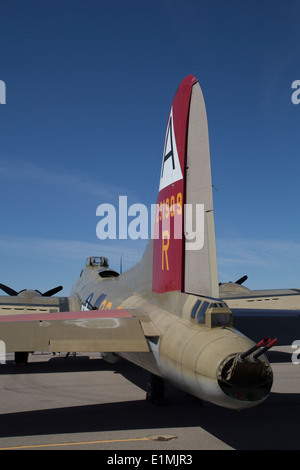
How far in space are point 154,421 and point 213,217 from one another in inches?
197

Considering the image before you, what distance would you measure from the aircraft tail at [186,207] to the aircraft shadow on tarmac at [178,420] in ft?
10.0

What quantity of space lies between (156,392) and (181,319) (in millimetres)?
3809

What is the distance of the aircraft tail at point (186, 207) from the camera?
8500 mm

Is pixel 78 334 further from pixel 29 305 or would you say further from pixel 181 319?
pixel 29 305

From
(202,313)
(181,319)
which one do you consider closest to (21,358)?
(181,319)

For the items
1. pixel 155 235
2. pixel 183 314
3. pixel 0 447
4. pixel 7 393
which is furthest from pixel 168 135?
pixel 7 393

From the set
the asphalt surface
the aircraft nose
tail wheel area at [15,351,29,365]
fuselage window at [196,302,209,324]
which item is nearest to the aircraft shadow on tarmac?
the asphalt surface

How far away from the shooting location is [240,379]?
20.7ft

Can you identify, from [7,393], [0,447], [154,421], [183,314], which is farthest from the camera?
[7,393]

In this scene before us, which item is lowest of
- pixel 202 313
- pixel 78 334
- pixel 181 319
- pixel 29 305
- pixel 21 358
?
pixel 21 358

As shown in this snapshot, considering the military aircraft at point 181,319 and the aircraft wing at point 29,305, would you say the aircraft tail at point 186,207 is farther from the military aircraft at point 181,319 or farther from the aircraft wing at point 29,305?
the aircraft wing at point 29,305

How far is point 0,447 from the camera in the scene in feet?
25.4

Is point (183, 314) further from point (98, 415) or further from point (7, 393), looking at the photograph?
point (7, 393)

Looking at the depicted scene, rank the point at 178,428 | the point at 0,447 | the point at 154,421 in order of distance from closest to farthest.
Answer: the point at 0,447, the point at 178,428, the point at 154,421
